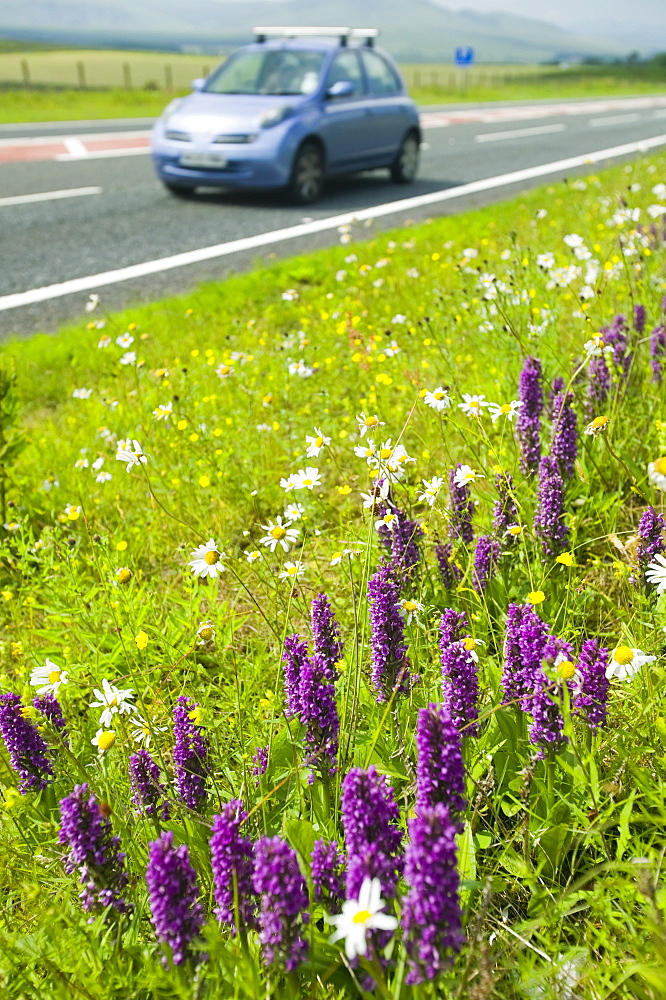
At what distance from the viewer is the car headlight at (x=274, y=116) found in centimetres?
Answer: 1000

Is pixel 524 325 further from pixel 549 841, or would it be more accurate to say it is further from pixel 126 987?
pixel 126 987

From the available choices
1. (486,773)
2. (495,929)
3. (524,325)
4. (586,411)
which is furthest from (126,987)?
(524,325)

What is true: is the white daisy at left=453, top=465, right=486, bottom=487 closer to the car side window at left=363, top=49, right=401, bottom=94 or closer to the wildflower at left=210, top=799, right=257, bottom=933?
the wildflower at left=210, top=799, right=257, bottom=933

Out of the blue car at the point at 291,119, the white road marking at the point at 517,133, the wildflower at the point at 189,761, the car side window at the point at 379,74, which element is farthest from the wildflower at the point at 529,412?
the white road marking at the point at 517,133

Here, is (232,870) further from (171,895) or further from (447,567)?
(447,567)

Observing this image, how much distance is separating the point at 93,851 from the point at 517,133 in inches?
853

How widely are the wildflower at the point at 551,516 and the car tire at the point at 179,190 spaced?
378 inches

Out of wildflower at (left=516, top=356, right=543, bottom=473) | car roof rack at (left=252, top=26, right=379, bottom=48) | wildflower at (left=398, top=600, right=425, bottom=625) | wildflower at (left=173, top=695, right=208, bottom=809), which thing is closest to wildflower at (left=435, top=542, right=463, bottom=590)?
wildflower at (left=398, top=600, right=425, bottom=625)

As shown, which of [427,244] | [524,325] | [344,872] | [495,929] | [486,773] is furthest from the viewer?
→ [427,244]

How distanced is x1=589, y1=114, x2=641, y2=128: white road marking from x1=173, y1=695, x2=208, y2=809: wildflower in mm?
24734

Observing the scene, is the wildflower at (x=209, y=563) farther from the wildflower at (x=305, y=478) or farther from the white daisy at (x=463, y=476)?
the white daisy at (x=463, y=476)

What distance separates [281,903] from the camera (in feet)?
4.26

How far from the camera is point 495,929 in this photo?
1.68 meters

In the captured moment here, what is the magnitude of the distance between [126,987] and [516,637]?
102 cm
